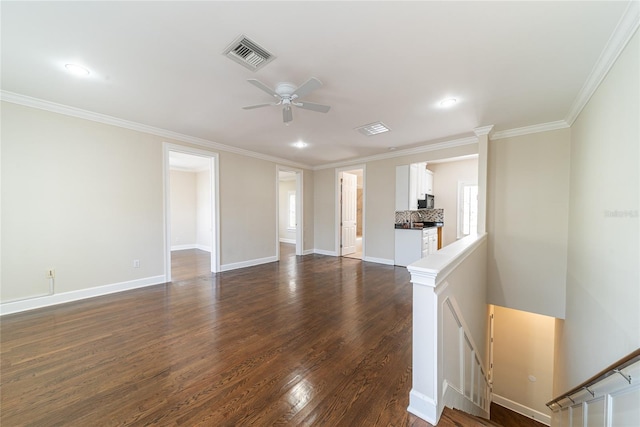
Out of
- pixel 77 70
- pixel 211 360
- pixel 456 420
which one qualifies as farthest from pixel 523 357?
pixel 77 70

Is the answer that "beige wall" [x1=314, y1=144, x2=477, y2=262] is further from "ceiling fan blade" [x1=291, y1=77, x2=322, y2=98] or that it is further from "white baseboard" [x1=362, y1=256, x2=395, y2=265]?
"ceiling fan blade" [x1=291, y1=77, x2=322, y2=98]

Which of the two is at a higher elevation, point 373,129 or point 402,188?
point 373,129

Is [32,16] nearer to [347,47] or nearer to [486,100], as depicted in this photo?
[347,47]

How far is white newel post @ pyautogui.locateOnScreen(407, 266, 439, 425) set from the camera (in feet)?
4.85

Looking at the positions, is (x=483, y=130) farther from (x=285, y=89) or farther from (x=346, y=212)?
(x=346, y=212)

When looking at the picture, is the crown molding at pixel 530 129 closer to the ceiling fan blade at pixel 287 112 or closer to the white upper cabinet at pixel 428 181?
the white upper cabinet at pixel 428 181

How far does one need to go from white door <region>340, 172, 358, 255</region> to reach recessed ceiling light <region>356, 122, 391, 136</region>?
2.72m

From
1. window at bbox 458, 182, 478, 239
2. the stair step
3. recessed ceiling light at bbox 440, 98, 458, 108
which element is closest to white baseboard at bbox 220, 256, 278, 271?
the stair step

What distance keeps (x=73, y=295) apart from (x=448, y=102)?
5.78 m

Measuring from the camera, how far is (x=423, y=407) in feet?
4.98

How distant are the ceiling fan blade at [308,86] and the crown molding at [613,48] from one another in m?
2.20

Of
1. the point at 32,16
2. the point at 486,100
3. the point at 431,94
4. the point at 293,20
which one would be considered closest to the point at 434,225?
the point at 486,100

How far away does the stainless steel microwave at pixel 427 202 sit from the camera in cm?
583

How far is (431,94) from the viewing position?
279 centimetres
